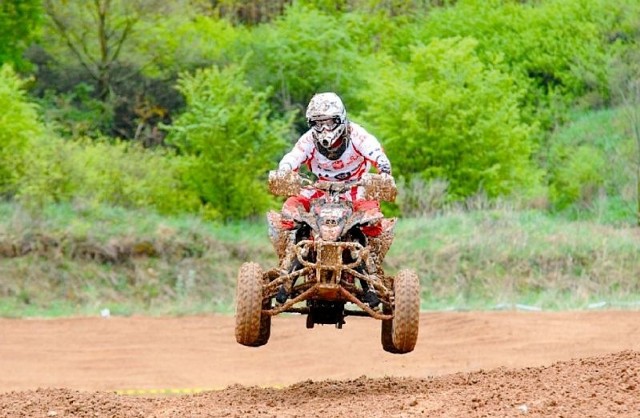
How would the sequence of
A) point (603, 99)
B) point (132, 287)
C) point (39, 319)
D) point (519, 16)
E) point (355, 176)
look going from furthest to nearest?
point (519, 16) → point (603, 99) → point (132, 287) → point (39, 319) → point (355, 176)

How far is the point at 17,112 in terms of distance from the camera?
36.9 m

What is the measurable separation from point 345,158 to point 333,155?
0.45 feet

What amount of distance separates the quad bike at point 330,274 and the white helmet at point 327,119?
0.45 m

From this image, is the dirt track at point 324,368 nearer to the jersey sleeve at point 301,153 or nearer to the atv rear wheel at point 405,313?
the atv rear wheel at point 405,313

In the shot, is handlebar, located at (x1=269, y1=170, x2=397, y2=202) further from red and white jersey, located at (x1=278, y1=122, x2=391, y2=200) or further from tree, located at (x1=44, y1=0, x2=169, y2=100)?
tree, located at (x1=44, y1=0, x2=169, y2=100)

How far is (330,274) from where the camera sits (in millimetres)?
12281

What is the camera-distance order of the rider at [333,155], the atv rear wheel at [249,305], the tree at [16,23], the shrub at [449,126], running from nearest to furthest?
the atv rear wheel at [249,305], the rider at [333,155], the shrub at [449,126], the tree at [16,23]

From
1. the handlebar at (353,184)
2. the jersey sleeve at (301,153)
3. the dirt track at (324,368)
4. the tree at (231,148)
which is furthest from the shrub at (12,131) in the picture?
the handlebar at (353,184)

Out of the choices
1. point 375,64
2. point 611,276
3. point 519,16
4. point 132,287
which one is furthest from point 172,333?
point 519,16

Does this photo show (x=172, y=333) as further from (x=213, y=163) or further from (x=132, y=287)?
(x=213, y=163)

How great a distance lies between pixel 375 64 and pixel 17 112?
56.5ft

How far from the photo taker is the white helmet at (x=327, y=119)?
12945 mm

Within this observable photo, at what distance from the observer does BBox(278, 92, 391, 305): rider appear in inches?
507

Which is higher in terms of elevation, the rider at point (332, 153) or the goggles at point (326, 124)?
the goggles at point (326, 124)
